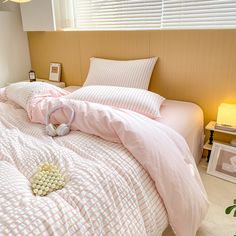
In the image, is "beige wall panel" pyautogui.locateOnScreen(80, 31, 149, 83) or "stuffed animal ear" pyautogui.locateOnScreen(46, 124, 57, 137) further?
"beige wall panel" pyautogui.locateOnScreen(80, 31, 149, 83)

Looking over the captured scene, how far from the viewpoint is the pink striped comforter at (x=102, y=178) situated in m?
0.79

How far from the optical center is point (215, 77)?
6.28 ft

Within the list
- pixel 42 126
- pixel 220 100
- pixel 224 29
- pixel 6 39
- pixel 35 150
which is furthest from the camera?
pixel 6 39

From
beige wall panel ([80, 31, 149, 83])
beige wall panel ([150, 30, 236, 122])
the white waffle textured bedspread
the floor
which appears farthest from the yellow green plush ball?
beige wall panel ([80, 31, 149, 83])

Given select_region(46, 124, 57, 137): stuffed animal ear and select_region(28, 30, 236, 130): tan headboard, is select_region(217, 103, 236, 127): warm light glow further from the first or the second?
select_region(46, 124, 57, 137): stuffed animal ear

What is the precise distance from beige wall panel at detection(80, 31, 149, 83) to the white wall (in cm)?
102

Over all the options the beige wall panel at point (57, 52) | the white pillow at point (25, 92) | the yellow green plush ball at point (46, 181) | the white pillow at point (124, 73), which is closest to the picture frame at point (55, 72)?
the beige wall panel at point (57, 52)

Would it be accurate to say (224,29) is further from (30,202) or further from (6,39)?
(6,39)

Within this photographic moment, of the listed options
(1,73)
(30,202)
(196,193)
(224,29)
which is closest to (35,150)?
(30,202)

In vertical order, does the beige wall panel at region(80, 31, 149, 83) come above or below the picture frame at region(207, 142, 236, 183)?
above

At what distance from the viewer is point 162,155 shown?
1.15 metres

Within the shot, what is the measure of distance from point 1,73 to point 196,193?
2.72 meters

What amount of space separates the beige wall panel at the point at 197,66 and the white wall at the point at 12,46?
1.88 meters

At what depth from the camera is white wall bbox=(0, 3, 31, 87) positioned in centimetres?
294
